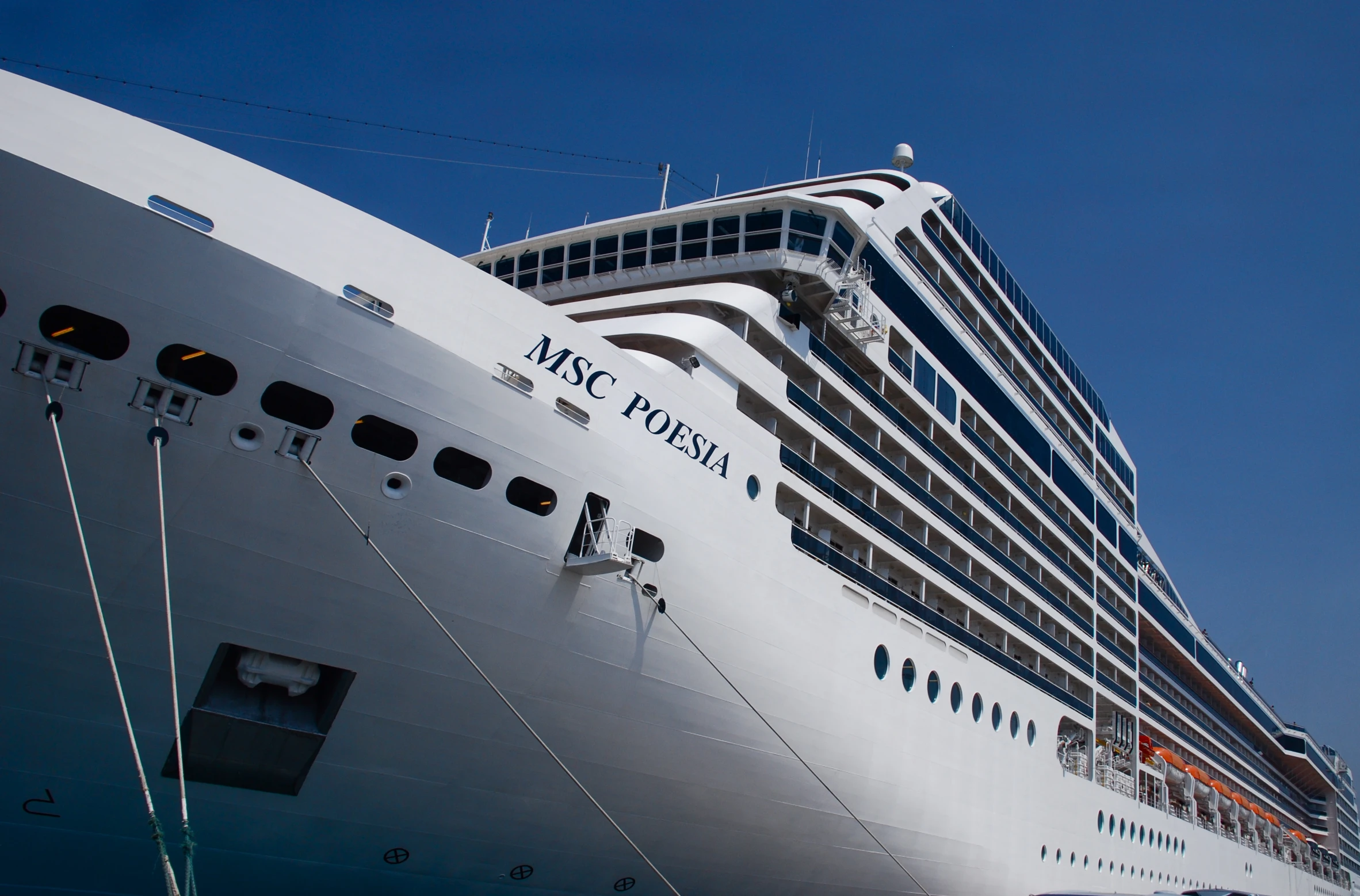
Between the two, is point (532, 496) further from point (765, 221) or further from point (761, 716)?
point (765, 221)

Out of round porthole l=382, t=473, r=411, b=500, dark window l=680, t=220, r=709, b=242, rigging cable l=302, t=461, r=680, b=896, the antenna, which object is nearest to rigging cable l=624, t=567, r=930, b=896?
rigging cable l=302, t=461, r=680, b=896

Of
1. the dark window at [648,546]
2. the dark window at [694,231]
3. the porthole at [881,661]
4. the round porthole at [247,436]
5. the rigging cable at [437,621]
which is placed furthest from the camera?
the dark window at [694,231]

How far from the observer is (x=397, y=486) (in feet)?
28.3

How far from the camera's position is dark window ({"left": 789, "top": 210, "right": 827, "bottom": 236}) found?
15.4 m

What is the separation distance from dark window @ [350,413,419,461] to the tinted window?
28.0 ft

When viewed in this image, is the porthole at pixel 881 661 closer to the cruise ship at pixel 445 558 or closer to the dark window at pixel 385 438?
the cruise ship at pixel 445 558

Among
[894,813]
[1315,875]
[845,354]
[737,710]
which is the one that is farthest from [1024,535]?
[1315,875]

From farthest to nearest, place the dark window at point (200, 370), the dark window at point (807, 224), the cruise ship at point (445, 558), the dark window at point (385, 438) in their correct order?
1. the dark window at point (807, 224)
2. the dark window at point (385, 438)
3. the dark window at point (200, 370)
4. the cruise ship at point (445, 558)

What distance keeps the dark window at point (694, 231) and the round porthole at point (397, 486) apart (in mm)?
8685

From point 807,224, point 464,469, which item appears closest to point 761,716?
point 464,469

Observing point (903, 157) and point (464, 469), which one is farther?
point (903, 157)

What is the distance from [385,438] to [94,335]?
2376mm

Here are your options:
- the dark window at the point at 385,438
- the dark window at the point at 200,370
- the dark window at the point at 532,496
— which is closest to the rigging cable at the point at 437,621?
the dark window at the point at 385,438

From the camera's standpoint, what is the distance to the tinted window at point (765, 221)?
1548 cm
